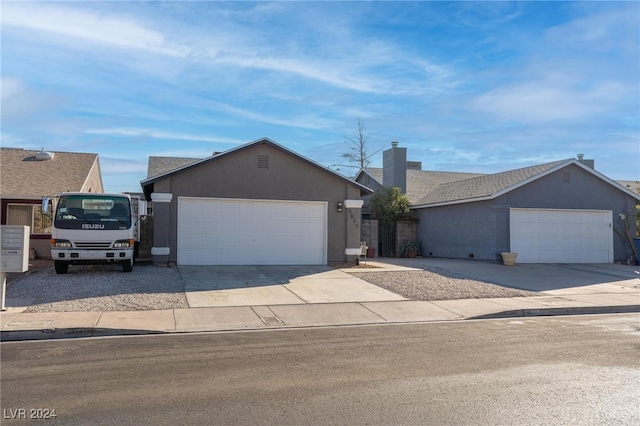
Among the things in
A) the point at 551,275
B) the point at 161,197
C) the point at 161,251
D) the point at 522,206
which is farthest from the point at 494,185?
the point at 161,251

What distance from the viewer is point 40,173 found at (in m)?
21.5

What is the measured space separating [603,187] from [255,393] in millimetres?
21485

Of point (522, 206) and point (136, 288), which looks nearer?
point (136, 288)

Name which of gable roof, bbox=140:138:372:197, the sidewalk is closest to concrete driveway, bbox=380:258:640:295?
the sidewalk

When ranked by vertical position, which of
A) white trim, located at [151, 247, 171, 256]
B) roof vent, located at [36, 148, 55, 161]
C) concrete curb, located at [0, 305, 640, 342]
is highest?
roof vent, located at [36, 148, 55, 161]

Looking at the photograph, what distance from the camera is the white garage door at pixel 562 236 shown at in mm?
20859

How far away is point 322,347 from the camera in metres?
7.70

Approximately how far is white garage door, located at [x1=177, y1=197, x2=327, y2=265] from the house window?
688 cm

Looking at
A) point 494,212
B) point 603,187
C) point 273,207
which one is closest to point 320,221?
point 273,207

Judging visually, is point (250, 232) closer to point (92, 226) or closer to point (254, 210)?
point (254, 210)

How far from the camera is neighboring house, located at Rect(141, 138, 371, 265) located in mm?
17094

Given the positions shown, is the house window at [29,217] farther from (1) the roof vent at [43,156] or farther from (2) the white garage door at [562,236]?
(2) the white garage door at [562,236]

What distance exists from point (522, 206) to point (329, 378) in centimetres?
1723

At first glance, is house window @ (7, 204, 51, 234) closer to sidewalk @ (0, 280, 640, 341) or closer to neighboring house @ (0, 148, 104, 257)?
neighboring house @ (0, 148, 104, 257)
